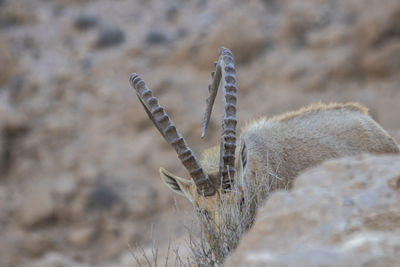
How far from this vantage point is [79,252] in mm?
14570

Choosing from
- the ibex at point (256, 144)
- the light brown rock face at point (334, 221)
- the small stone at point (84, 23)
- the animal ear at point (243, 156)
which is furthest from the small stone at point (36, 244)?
the light brown rock face at point (334, 221)

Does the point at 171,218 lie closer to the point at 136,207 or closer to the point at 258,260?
the point at 136,207

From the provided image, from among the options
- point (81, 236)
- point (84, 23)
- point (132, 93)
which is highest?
point (84, 23)

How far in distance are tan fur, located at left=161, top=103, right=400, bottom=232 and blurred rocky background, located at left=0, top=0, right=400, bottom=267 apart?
26.3ft

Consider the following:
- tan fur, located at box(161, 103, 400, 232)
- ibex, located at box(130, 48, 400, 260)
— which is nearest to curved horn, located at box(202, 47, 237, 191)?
ibex, located at box(130, 48, 400, 260)

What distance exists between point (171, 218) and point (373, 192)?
13.0m

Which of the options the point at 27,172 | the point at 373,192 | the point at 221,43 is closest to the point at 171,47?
the point at 221,43

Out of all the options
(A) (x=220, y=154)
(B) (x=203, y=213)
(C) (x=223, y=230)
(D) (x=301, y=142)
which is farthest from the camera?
(D) (x=301, y=142)

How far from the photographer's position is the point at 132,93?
64.8ft

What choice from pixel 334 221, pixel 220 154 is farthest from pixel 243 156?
Result: pixel 334 221

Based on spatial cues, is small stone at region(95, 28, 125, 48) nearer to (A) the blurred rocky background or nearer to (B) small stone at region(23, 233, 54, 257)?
(A) the blurred rocky background

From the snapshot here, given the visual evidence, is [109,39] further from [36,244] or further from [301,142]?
[301,142]

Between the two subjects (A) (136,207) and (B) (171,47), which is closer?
(A) (136,207)

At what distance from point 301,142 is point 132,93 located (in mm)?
14048
